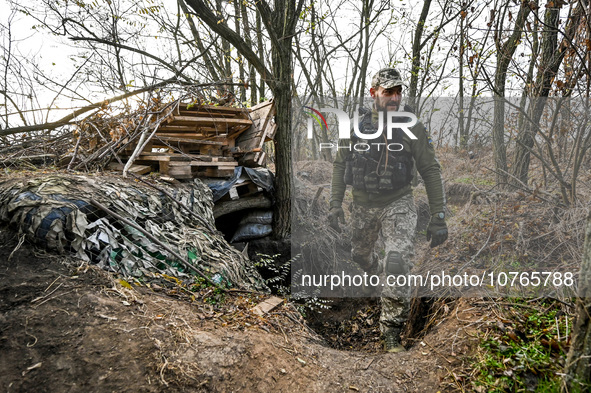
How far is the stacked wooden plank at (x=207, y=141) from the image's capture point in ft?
13.7

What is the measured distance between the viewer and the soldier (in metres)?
2.60

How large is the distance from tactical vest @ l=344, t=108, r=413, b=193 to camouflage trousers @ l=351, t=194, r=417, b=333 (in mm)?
227

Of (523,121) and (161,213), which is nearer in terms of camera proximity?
(523,121)

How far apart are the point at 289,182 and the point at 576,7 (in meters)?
4.10

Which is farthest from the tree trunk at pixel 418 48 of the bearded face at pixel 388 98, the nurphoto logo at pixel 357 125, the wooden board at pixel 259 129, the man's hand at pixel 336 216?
the man's hand at pixel 336 216

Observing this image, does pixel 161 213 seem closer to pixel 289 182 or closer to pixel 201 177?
pixel 201 177

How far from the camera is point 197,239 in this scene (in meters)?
3.26

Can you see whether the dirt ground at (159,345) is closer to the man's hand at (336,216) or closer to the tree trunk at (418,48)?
the man's hand at (336,216)

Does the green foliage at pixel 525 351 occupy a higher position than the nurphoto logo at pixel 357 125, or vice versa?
the nurphoto logo at pixel 357 125

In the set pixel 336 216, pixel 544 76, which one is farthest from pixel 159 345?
pixel 544 76

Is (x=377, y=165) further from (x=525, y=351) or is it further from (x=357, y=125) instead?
(x=525, y=351)

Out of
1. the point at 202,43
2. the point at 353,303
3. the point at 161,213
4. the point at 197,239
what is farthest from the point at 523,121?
the point at 202,43

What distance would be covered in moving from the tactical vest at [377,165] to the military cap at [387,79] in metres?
0.46

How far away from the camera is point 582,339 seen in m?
Result: 1.45
